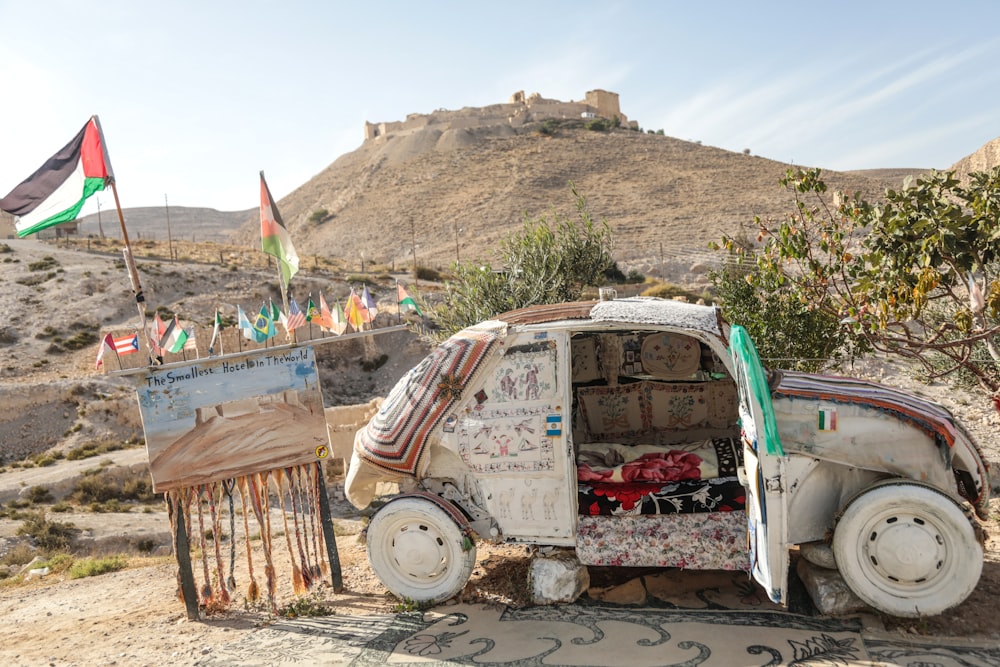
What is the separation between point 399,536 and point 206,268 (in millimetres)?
36428

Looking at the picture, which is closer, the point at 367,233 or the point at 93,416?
the point at 93,416

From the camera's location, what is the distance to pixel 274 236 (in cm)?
666

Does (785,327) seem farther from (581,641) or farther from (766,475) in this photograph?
(581,641)

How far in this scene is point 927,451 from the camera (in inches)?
194

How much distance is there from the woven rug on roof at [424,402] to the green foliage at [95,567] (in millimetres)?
5063

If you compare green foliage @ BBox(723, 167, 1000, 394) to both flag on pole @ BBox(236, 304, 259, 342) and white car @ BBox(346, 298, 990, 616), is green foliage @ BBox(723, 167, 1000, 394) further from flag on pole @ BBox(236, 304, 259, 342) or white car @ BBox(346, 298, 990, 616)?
flag on pole @ BBox(236, 304, 259, 342)

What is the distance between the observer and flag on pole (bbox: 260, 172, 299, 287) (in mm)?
Result: 6633

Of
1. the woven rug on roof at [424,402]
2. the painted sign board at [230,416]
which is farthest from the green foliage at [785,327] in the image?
the painted sign board at [230,416]

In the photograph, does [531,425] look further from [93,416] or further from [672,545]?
[93,416]

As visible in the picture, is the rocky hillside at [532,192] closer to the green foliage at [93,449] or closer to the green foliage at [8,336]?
the green foliage at [8,336]

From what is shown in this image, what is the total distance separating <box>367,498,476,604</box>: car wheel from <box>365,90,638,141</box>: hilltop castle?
3664 inches

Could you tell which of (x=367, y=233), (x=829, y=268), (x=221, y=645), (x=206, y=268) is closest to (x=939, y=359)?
(x=829, y=268)

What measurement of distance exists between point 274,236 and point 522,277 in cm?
629

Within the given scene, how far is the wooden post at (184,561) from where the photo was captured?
607 cm
